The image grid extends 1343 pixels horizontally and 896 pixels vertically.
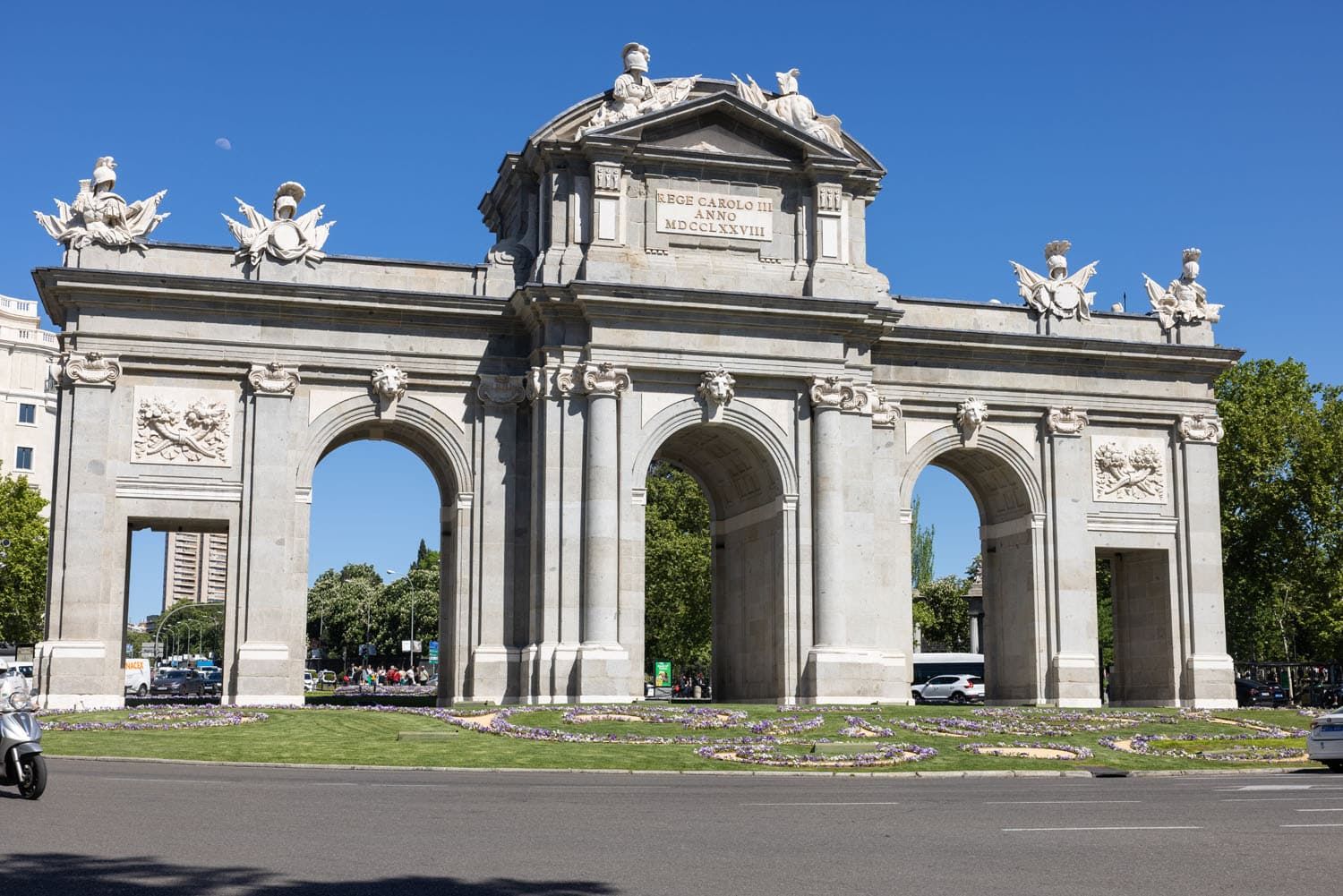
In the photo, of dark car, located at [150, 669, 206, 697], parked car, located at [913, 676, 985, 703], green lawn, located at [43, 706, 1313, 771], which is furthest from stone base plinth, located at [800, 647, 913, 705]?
dark car, located at [150, 669, 206, 697]

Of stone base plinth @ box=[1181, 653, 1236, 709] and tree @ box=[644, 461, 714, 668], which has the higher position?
tree @ box=[644, 461, 714, 668]

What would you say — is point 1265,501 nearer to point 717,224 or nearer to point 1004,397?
point 1004,397

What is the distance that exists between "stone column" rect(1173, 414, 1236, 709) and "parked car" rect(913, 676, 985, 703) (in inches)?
1057

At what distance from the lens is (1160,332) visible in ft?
176

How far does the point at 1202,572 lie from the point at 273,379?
31999 millimetres

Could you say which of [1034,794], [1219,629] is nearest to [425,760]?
[1034,794]

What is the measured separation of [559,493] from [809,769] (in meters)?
17.8

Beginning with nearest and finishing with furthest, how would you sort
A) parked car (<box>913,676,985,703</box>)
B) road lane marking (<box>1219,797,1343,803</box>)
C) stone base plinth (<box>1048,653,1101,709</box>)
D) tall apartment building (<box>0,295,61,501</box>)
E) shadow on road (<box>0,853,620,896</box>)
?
shadow on road (<box>0,853,620,896</box>) < road lane marking (<box>1219,797,1343,803</box>) < stone base plinth (<box>1048,653,1101,709</box>) < parked car (<box>913,676,985,703</box>) < tall apartment building (<box>0,295,61,501</box>)

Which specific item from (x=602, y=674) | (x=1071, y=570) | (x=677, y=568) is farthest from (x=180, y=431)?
(x=677, y=568)

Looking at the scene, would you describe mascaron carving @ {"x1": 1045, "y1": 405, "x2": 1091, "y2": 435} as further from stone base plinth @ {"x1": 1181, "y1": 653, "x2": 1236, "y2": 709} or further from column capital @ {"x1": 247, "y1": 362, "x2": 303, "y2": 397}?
column capital @ {"x1": 247, "y1": 362, "x2": 303, "y2": 397}

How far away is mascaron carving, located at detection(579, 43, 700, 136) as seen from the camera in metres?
47.1

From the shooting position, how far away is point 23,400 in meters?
118

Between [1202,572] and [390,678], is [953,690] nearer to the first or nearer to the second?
[1202,572]

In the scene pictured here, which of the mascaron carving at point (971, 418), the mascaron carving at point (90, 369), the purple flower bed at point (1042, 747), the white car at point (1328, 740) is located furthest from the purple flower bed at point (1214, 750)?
the mascaron carving at point (90, 369)
